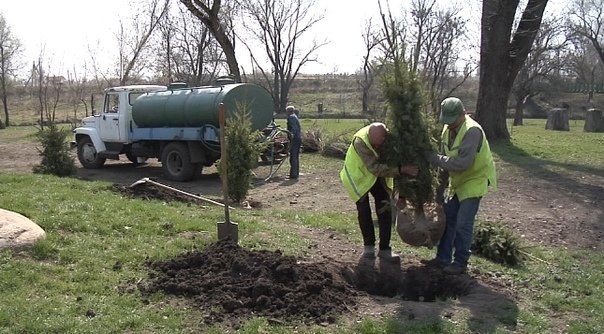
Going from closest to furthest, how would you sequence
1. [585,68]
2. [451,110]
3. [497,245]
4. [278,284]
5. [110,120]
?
1. [278,284]
2. [451,110]
3. [497,245]
4. [110,120]
5. [585,68]

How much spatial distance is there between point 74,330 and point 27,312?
567 mm

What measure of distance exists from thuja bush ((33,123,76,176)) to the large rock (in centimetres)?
836

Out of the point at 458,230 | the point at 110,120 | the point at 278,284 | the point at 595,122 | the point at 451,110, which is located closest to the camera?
the point at 278,284

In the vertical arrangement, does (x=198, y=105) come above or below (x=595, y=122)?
above

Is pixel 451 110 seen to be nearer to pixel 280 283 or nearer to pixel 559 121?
pixel 280 283

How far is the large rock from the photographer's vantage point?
641 centimetres

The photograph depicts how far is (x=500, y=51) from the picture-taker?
20.8 meters

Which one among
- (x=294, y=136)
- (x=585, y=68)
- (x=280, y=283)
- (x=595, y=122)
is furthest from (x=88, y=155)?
(x=585, y=68)

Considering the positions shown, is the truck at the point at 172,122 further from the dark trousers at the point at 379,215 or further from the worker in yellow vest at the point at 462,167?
the worker in yellow vest at the point at 462,167

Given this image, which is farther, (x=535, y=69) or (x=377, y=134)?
(x=535, y=69)

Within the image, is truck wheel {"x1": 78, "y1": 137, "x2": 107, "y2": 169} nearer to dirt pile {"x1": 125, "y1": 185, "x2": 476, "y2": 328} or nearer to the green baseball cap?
dirt pile {"x1": 125, "y1": 185, "x2": 476, "y2": 328}

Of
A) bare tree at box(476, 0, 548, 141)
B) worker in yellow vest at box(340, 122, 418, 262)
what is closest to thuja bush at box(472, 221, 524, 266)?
worker in yellow vest at box(340, 122, 418, 262)

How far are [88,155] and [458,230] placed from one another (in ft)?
46.4

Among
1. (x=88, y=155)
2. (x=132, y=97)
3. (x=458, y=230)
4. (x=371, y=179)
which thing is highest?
(x=132, y=97)
